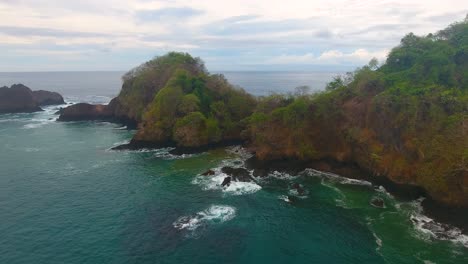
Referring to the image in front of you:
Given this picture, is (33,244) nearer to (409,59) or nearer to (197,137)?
(197,137)

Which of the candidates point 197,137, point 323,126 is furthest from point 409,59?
point 197,137

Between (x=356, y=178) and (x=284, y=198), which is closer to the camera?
(x=284, y=198)

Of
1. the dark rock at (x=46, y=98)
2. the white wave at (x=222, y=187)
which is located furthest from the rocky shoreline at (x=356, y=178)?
the dark rock at (x=46, y=98)

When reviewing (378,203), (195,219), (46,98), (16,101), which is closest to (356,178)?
(378,203)

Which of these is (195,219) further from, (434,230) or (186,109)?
(186,109)

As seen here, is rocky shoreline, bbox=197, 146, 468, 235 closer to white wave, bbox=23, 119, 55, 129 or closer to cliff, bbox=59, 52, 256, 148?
cliff, bbox=59, 52, 256, 148

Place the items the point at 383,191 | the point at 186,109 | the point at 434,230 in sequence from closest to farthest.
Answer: the point at 434,230, the point at 383,191, the point at 186,109
